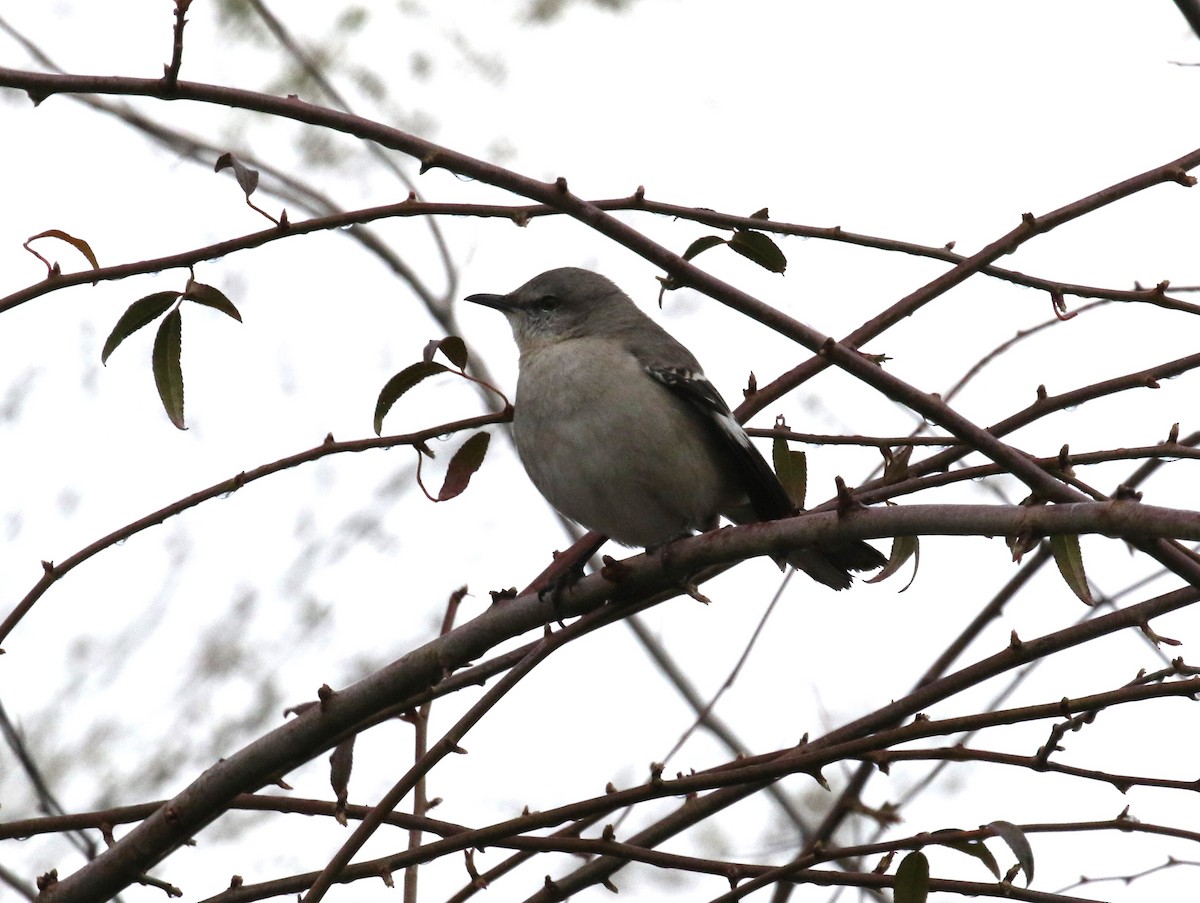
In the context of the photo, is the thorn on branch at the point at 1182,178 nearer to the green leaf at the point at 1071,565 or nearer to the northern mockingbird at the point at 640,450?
the green leaf at the point at 1071,565

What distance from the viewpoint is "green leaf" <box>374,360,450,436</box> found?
3.58m

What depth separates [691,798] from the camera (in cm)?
342

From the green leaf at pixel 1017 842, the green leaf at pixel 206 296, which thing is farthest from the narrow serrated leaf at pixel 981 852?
the green leaf at pixel 206 296

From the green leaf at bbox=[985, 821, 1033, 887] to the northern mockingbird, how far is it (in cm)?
163

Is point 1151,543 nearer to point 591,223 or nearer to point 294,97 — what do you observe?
point 591,223

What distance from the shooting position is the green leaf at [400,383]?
11.8ft

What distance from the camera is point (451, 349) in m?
3.60

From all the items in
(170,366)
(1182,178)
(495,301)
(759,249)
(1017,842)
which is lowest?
(1017,842)

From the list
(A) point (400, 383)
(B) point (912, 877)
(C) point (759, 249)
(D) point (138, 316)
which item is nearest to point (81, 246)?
(D) point (138, 316)

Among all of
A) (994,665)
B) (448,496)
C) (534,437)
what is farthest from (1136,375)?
(534,437)

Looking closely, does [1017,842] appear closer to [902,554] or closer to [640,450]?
[902,554]

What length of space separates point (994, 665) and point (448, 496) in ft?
5.06

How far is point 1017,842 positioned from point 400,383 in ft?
6.22

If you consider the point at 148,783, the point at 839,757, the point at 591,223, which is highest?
the point at 148,783
